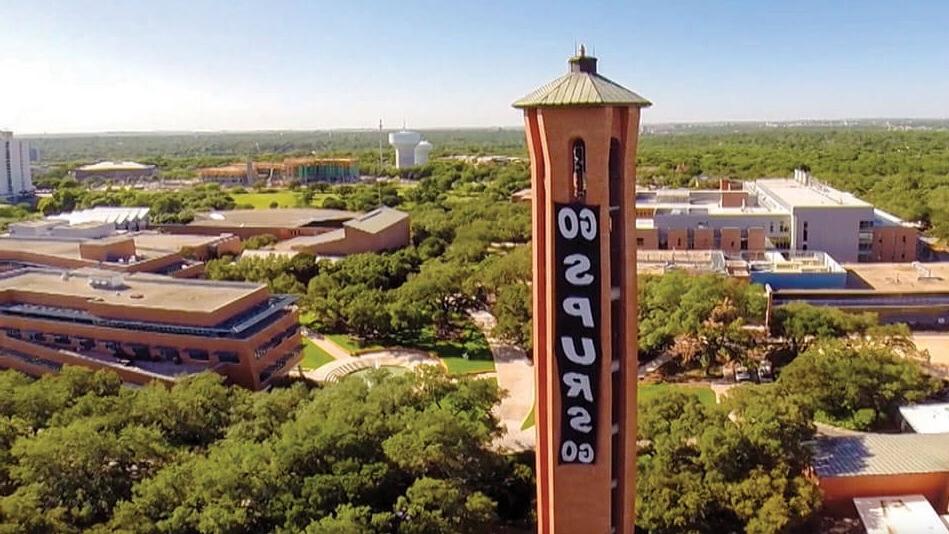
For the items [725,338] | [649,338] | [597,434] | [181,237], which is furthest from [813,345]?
[181,237]

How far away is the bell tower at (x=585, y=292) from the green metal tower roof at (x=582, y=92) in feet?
0.12

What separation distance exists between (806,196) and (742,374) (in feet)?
159

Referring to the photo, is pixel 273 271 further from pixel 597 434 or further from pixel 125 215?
pixel 597 434

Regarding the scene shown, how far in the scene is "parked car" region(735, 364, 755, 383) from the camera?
182 feet

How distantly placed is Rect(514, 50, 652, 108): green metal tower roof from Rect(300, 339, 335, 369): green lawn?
41384 mm

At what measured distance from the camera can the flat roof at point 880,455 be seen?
1449 inches

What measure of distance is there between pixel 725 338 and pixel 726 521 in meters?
23.7

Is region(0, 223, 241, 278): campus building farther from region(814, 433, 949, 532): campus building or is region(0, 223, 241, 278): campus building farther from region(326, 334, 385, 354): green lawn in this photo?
region(814, 433, 949, 532): campus building

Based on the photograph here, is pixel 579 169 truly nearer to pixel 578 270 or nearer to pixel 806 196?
pixel 578 270

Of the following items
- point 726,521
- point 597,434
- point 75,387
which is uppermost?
point 597,434

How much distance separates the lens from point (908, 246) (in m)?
88.0

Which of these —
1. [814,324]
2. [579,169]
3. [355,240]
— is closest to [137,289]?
[355,240]

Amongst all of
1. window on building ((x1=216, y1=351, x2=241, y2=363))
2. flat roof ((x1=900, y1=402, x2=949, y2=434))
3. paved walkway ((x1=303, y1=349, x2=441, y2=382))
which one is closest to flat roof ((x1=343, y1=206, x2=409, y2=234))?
paved walkway ((x1=303, y1=349, x2=441, y2=382))

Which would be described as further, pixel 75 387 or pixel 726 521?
pixel 75 387
